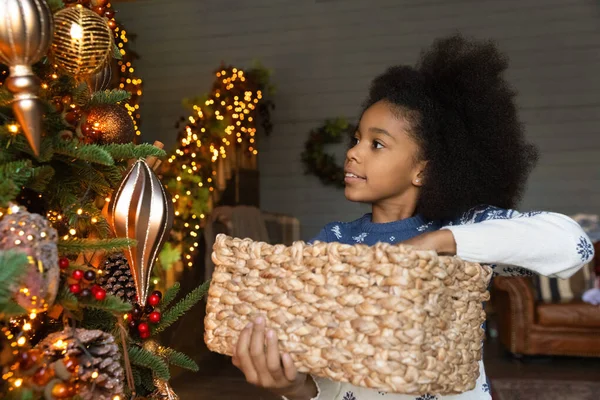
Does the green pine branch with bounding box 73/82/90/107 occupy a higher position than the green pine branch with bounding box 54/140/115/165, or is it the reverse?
the green pine branch with bounding box 73/82/90/107

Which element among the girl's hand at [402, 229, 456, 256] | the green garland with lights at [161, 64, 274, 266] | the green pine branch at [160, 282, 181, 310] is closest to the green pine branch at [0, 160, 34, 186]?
the green pine branch at [160, 282, 181, 310]

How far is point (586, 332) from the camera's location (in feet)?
13.1

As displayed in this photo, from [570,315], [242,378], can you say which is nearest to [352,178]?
[242,378]

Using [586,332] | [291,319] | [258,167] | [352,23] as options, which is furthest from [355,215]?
[291,319]

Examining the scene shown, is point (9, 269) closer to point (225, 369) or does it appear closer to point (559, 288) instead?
point (225, 369)

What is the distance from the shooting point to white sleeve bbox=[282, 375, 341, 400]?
112 cm

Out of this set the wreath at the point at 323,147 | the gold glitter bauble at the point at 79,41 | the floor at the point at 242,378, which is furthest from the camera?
the wreath at the point at 323,147

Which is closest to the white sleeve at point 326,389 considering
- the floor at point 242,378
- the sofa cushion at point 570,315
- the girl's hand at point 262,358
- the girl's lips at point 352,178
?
the girl's hand at point 262,358

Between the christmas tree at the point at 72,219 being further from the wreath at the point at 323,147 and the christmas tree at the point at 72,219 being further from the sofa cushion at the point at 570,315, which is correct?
the wreath at the point at 323,147

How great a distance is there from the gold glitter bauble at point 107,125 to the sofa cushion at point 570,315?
363 cm

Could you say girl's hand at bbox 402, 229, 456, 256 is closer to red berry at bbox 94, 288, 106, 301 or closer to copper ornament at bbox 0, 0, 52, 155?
red berry at bbox 94, 288, 106, 301

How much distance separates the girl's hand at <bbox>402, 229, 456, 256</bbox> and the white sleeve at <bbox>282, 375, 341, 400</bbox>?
327 millimetres

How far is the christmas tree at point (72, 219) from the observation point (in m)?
0.74

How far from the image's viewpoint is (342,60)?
18.5 ft
